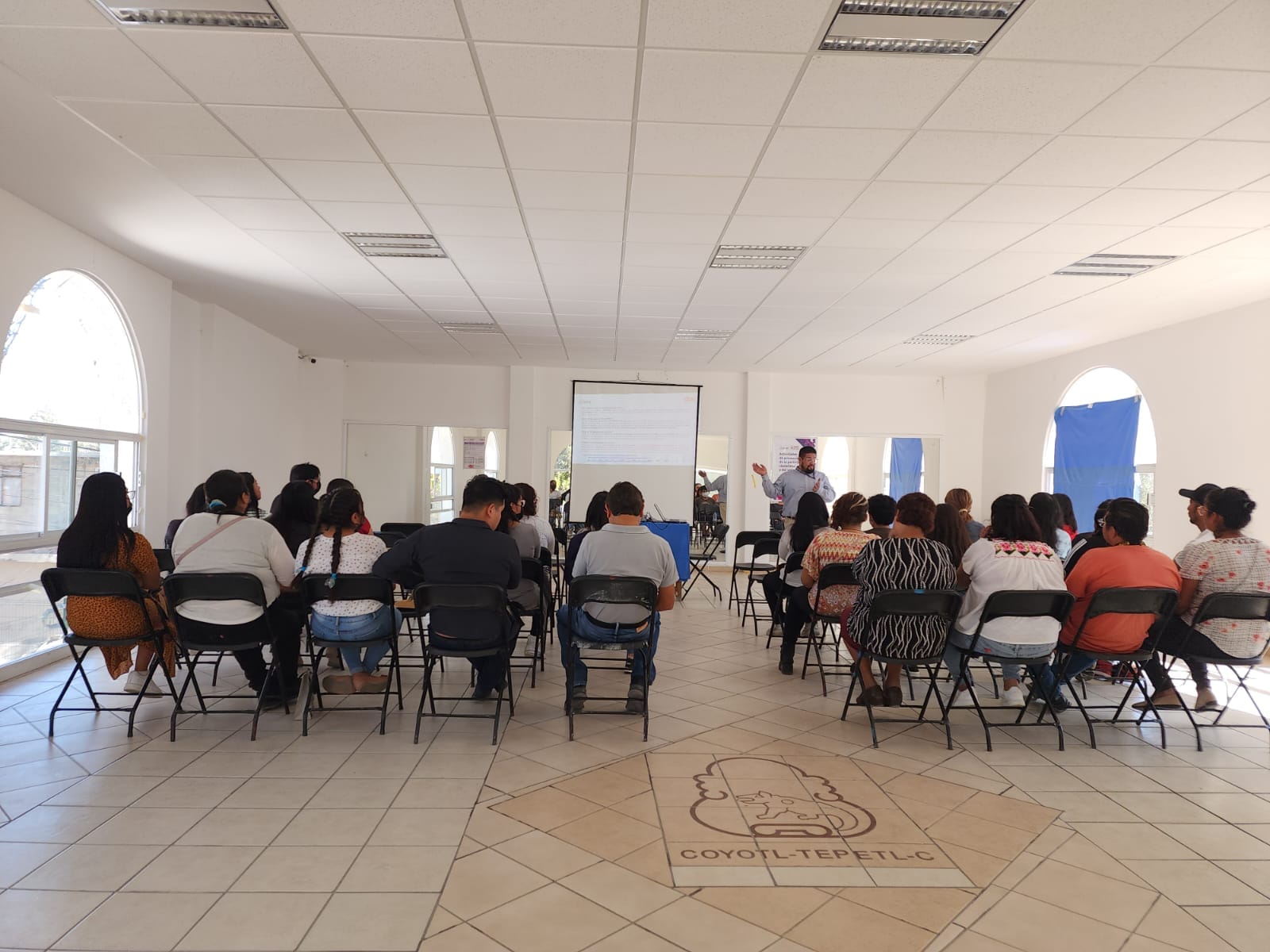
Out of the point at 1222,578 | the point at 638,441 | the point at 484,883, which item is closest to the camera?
the point at 484,883

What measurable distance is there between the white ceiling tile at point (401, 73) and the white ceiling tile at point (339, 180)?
0.78 m

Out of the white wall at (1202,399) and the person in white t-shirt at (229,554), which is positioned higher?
the white wall at (1202,399)

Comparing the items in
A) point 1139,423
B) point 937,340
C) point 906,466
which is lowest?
point 906,466

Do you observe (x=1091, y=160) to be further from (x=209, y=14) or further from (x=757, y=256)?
(x=209, y=14)

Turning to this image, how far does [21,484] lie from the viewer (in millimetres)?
5086

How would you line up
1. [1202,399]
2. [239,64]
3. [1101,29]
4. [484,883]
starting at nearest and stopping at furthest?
[484,883], [1101,29], [239,64], [1202,399]

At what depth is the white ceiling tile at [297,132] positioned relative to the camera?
11.8 ft

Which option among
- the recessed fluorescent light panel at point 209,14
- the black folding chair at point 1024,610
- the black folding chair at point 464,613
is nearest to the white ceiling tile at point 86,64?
the recessed fluorescent light panel at point 209,14

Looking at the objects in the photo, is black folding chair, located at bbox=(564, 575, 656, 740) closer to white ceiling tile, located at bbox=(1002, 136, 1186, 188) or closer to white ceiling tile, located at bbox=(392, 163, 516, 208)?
white ceiling tile, located at bbox=(392, 163, 516, 208)

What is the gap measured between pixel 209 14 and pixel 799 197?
2908 millimetres

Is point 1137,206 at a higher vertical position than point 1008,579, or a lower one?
higher

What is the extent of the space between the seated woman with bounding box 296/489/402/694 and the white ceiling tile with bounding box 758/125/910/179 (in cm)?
269

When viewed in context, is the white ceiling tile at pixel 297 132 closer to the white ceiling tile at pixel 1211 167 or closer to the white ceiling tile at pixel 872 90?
the white ceiling tile at pixel 872 90

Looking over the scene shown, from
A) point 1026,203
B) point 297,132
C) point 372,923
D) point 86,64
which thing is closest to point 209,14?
point 86,64
